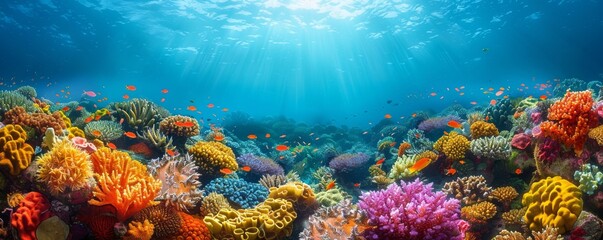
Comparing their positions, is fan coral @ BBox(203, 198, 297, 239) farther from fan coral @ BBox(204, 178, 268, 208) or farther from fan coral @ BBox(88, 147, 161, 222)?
fan coral @ BBox(204, 178, 268, 208)

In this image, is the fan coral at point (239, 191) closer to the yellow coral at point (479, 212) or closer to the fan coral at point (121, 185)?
the fan coral at point (121, 185)

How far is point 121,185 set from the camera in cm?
394

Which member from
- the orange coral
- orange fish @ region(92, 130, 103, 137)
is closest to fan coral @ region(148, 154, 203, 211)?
orange fish @ region(92, 130, 103, 137)

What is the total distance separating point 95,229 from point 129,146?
14.8 feet

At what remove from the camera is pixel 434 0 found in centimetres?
2436

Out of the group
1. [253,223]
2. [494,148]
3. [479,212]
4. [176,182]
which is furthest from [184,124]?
[494,148]

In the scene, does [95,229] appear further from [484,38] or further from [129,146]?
[484,38]

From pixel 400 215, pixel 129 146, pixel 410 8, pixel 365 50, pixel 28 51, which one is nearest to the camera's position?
pixel 400 215

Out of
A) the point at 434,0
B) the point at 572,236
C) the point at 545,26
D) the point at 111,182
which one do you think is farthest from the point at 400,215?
the point at 545,26

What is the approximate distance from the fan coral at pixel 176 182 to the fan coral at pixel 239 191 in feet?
2.29

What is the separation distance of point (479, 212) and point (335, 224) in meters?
2.70

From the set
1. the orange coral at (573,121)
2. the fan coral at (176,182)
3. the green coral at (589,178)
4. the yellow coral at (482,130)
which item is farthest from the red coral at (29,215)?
the yellow coral at (482,130)

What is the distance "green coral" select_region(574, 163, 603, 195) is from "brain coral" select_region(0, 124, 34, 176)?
25.6 feet

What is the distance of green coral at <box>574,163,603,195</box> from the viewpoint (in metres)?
4.31
